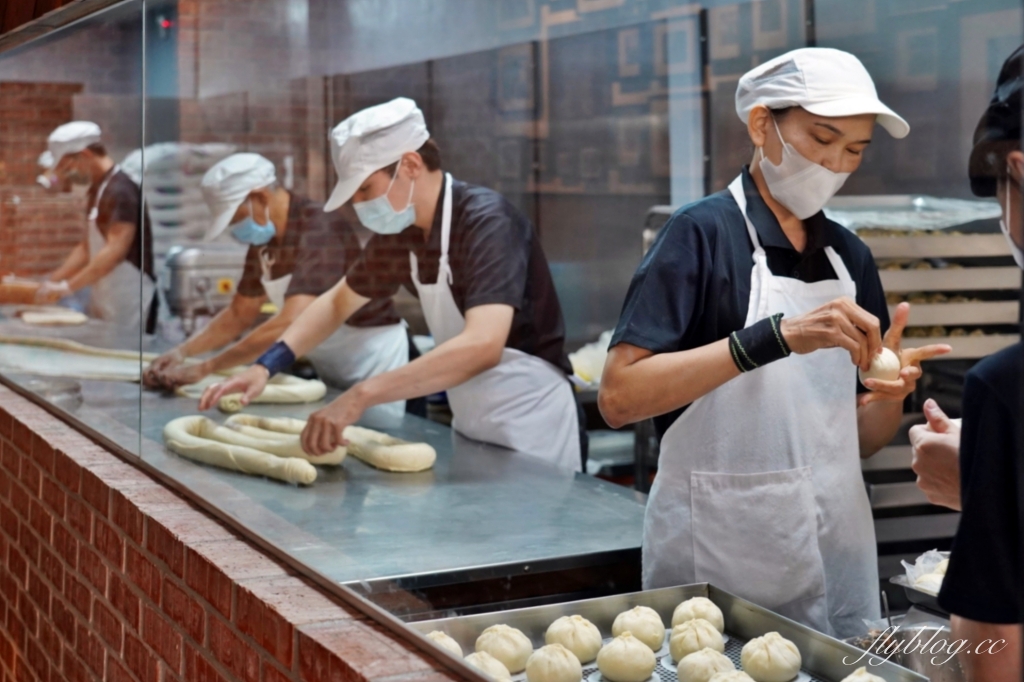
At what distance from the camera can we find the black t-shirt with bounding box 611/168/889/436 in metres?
1.34

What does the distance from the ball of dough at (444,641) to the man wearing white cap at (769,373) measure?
39 centimetres

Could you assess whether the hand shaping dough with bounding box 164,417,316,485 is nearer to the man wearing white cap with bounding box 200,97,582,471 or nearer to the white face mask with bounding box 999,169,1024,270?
the man wearing white cap with bounding box 200,97,582,471

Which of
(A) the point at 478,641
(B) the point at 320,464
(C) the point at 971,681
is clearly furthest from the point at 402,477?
(C) the point at 971,681

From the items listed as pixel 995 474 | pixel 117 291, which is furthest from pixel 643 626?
pixel 117 291

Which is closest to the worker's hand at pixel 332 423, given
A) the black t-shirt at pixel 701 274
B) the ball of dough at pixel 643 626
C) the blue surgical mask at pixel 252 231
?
the blue surgical mask at pixel 252 231

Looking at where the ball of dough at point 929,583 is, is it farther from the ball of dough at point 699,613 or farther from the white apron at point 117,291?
the white apron at point 117,291

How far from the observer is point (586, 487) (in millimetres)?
2010

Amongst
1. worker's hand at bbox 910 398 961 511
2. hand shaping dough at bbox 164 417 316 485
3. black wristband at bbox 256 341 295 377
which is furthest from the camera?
black wristband at bbox 256 341 295 377

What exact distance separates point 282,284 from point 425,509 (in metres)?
0.70

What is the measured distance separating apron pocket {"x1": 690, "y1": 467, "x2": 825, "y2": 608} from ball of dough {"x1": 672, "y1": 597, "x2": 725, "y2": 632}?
12 cm

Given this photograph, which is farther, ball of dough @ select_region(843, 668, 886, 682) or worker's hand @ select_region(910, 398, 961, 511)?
ball of dough @ select_region(843, 668, 886, 682)

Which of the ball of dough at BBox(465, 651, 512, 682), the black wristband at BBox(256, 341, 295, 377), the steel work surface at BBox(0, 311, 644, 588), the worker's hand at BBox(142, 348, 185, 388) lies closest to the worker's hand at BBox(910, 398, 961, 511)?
the ball of dough at BBox(465, 651, 512, 682)

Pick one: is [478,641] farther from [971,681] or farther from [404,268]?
[404,268]

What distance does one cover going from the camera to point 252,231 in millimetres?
2395
